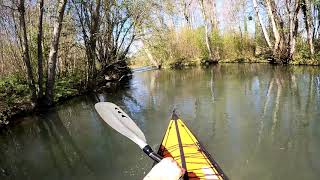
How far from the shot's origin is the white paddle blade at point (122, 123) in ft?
16.6

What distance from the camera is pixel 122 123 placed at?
5.68 meters

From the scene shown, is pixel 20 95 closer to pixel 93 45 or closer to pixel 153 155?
pixel 93 45

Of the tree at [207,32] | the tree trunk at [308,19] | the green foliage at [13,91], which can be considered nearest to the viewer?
the green foliage at [13,91]

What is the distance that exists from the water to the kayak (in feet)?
2.11

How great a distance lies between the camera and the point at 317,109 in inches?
351

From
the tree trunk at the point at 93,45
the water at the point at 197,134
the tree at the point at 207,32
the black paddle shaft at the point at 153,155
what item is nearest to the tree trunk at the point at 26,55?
the water at the point at 197,134

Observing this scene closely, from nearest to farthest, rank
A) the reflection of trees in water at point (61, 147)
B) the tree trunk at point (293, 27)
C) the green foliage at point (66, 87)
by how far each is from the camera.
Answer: the reflection of trees in water at point (61, 147), the green foliage at point (66, 87), the tree trunk at point (293, 27)

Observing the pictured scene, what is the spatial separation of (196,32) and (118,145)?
2393cm

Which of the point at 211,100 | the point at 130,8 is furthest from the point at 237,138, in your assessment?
the point at 130,8

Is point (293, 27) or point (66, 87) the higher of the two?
point (293, 27)

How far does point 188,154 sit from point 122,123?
1409 millimetres

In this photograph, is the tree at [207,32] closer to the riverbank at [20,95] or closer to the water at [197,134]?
the riverbank at [20,95]

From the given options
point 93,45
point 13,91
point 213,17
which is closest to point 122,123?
point 13,91

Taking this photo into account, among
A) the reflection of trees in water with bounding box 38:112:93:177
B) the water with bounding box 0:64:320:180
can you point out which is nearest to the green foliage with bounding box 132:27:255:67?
the water with bounding box 0:64:320:180
